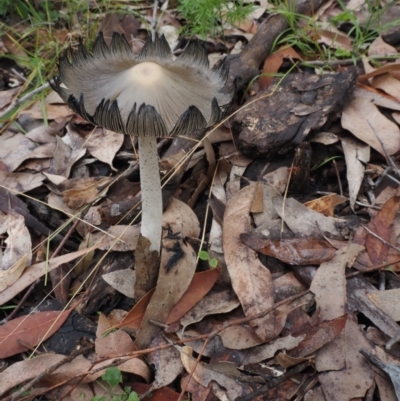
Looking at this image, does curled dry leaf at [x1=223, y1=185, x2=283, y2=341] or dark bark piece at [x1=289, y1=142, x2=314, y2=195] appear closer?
curled dry leaf at [x1=223, y1=185, x2=283, y2=341]

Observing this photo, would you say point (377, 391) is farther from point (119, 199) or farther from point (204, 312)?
point (119, 199)

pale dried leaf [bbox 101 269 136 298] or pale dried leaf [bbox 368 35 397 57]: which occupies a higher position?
pale dried leaf [bbox 368 35 397 57]

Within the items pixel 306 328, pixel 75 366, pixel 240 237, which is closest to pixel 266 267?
pixel 240 237

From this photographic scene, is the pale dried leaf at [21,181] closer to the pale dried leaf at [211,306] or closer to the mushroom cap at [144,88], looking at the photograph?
the mushroom cap at [144,88]

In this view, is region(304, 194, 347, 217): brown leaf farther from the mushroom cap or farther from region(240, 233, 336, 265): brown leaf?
the mushroom cap

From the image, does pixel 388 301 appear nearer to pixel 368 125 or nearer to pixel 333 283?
pixel 333 283

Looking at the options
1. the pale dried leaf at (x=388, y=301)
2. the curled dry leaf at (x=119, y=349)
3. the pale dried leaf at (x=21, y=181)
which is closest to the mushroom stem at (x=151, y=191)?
the curled dry leaf at (x=119, y=349)

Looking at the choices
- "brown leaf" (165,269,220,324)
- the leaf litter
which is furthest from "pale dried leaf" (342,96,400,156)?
"brown leaf" (165,269,220,324)
